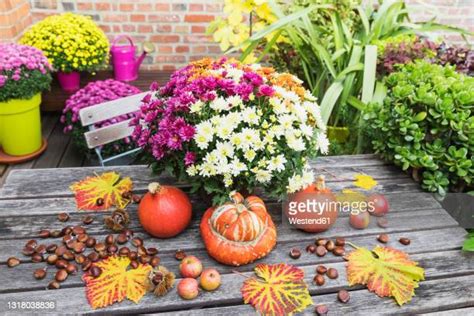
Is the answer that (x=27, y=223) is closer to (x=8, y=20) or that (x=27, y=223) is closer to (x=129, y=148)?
(x=129, y=148)

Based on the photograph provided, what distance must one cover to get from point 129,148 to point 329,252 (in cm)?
159

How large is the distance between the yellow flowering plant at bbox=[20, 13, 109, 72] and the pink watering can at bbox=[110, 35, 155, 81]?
17 cm

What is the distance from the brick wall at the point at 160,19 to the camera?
3.26m

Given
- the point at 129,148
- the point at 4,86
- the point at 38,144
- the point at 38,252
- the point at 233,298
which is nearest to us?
the point at 233,298

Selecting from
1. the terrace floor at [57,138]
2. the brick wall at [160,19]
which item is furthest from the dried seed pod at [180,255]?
the brick wall at [160,19]

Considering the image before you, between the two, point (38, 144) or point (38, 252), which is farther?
point (38, 144)

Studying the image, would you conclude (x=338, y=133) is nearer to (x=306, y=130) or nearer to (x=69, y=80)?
(x=306, y=130)

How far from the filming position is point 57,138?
293cm

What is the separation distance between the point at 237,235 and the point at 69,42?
220 cm

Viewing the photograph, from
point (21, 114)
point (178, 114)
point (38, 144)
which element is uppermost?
point (178, 114)

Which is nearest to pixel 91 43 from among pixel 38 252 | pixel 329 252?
pixel 38 252

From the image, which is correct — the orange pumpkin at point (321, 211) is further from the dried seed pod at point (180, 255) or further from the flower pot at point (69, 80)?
the flower pot at point (69, 80)

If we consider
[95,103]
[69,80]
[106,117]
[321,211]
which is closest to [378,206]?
[321,211]

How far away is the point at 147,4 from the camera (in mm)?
3311
